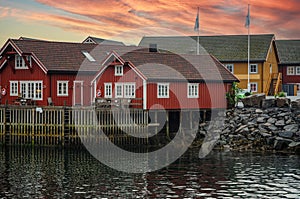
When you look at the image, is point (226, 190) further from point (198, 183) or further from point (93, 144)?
point (93, 144)

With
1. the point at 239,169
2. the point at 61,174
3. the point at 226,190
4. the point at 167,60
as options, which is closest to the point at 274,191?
Result: the point at 226,190

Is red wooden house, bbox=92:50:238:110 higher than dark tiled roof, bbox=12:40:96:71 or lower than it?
lower

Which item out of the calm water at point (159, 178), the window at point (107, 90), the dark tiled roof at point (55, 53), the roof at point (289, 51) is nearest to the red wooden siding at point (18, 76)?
the dark tiled roof at point (55, 53)

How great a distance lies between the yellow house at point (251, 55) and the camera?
73.1 meters

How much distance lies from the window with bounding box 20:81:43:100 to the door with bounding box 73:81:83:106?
306 cm

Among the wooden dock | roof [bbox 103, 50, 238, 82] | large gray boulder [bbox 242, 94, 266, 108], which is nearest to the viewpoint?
the wooden dock

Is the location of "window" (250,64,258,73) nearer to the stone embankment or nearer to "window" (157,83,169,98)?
the stone embankment

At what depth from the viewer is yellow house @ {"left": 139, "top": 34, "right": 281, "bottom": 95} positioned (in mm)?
73125

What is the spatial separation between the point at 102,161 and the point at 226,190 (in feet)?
38.3

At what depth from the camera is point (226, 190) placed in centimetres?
2873

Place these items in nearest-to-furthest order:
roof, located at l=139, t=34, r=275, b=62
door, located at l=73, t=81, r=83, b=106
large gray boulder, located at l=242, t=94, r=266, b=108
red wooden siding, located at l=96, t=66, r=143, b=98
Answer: red wooden siding, located at l=96, t=66, r=143, b=98, door, located at l=73, t=81, r=83, b=106, large gray boulder, located at l=242, t=94, r=266, b=108, roof, located at l=139, t=34, r=275, b=62

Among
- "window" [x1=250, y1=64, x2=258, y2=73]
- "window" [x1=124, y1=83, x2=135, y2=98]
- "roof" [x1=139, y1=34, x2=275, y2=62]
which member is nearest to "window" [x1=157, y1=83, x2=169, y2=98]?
"window" [x1=124, y1=83, x2=135, y2=98]

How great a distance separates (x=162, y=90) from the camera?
47188mm

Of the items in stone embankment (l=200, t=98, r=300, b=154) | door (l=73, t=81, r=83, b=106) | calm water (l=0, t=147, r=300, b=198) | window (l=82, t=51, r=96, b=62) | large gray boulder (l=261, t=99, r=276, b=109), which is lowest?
calm water (l=0, t=147, r=300, b=198)
